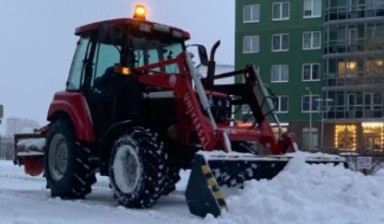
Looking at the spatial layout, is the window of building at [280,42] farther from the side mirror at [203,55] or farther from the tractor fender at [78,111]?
the side mirror at [203,55]

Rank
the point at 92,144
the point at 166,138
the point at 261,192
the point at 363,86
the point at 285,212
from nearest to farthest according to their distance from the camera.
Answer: the point at 285,212 → the point at 261,192 → the point at 166,138 → the point at 92,144 → the point at 363,86

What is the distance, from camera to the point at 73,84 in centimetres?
1113

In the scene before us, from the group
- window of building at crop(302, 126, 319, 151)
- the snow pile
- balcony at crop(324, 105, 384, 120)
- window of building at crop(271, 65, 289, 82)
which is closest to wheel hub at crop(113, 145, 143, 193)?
the snow pile

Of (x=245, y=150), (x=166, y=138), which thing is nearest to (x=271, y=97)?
(x=245, y=150)

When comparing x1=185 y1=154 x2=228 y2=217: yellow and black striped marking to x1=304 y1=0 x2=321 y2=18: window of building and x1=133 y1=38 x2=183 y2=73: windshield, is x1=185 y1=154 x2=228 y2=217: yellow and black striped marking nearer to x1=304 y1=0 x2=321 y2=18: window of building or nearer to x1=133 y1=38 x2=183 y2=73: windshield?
x1=133 y1=38 x2=183 y2=73: windshield

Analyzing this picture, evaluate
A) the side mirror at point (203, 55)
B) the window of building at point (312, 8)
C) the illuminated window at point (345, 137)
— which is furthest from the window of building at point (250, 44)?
the side mirror at point (203, 55)

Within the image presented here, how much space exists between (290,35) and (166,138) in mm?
45958

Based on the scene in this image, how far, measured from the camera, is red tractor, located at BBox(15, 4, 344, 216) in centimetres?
864

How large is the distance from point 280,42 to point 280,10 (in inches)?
107

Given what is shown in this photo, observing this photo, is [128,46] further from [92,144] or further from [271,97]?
[271,97]

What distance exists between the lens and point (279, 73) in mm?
54875

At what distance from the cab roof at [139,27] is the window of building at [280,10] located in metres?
44.7

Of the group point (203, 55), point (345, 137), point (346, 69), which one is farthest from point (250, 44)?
point (203, 55)

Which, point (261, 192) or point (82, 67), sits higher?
point (82, 67)
